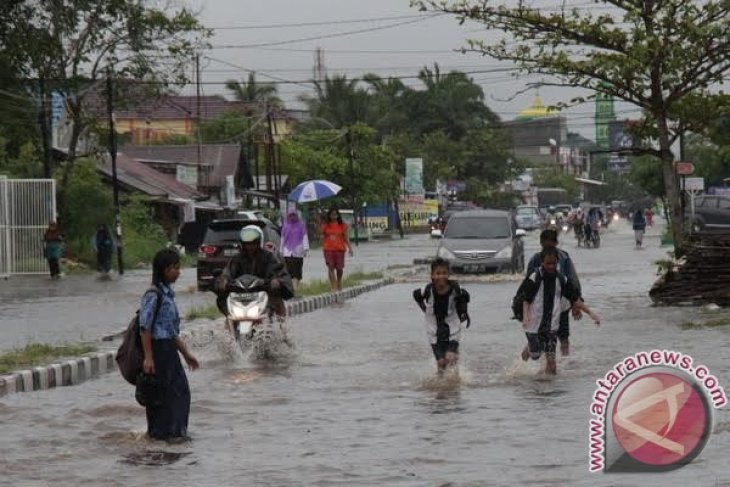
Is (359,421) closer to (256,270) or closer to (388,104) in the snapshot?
(256,270)

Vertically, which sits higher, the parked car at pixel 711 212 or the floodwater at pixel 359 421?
the parked car at pixel 711 212

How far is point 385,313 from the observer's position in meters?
22.5

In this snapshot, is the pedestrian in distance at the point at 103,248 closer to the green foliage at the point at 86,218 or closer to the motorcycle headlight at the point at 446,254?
the green foliage at the point at 86,218

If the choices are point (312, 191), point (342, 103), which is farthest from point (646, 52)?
point (342, 103)

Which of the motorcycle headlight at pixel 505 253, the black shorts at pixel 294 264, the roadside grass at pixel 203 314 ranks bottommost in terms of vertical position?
the roadside grass at pixel 203 314

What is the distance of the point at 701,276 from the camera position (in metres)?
Answer: 21.0

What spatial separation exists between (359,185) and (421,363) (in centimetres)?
6406

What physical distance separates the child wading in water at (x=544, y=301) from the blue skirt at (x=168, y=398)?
13.6ft

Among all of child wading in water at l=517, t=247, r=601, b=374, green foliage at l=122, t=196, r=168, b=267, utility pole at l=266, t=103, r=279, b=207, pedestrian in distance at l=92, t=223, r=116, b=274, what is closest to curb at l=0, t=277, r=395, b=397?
child wading in water at l=517, t=247, r=601, b=374

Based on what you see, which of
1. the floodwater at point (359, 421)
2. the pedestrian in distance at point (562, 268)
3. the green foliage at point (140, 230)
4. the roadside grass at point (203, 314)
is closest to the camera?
the floodwater at point (359, 421)

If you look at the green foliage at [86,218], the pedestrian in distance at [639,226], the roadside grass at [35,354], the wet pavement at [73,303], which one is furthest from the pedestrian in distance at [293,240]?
the pedestrian in distance at [639,226]

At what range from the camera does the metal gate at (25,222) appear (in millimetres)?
35531

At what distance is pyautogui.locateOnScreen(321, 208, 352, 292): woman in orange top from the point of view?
25734 mm

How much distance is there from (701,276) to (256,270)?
830 cm
